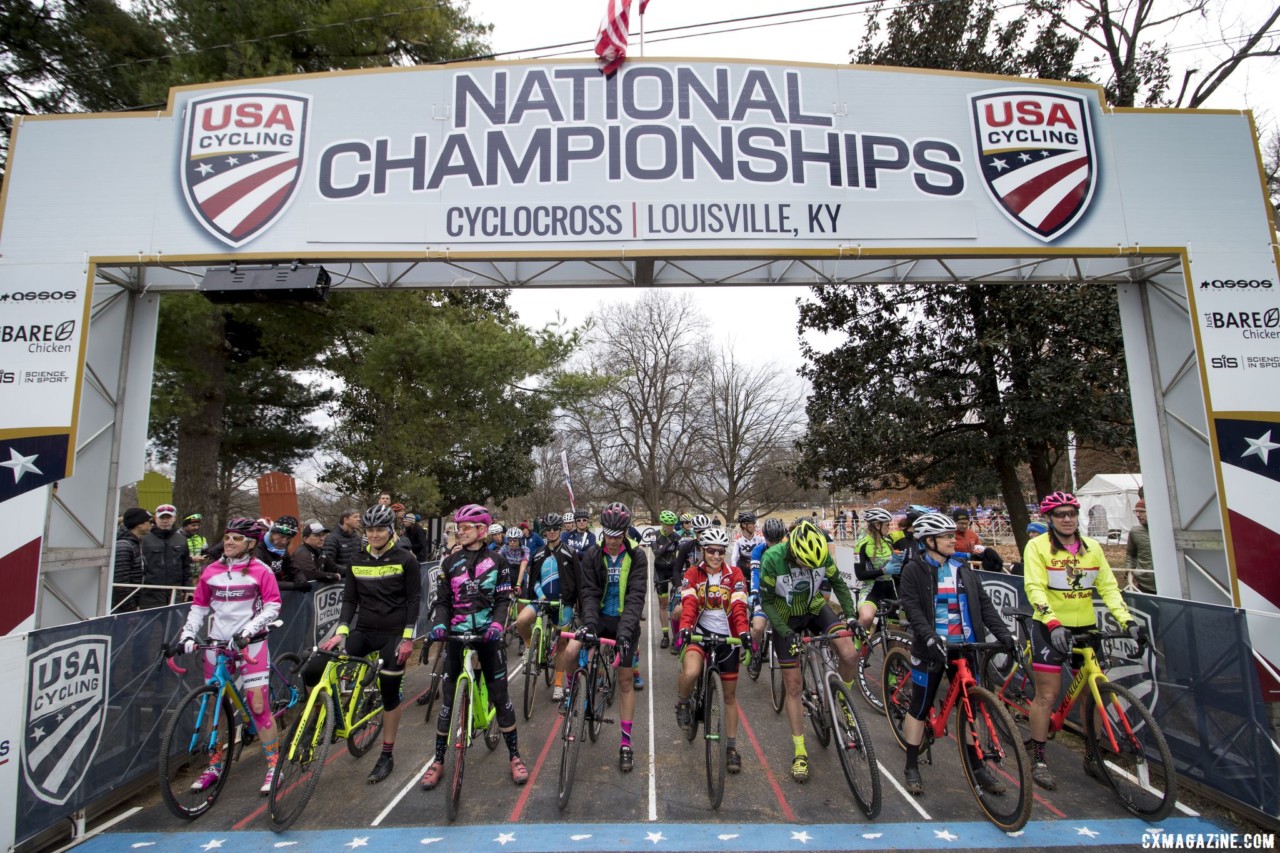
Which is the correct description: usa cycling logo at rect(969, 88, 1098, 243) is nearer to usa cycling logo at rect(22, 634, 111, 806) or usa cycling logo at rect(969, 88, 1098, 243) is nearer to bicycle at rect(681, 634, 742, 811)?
bicycle at rect(681, 634, 742, 811)

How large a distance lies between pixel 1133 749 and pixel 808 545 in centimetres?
244

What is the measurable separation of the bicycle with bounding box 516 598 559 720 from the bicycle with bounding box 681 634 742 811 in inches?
78.3

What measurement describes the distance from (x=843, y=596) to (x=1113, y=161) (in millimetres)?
5271

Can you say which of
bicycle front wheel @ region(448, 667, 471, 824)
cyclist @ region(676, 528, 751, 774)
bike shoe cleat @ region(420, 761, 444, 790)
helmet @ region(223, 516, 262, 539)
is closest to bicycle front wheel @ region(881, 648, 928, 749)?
cyclist @ region(676, 528, 751, 774)

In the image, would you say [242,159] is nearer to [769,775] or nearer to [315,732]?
[315,732]

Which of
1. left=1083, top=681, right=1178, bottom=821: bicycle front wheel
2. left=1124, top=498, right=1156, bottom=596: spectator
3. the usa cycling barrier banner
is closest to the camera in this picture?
left=1083, top=681, right=1178, bottom=821: bicycle front wheel

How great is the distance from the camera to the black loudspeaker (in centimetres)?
632

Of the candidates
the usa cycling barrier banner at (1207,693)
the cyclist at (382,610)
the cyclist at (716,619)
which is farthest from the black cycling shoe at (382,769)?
the usa cycling barrier banner at (1207,693)

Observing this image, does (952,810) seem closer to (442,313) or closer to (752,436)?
(442,313)

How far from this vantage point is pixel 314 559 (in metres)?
7.65

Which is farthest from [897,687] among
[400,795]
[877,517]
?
[400,795]

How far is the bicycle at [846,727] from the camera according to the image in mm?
4184

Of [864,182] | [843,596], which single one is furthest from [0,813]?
[864,182]

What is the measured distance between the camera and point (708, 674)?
484 cm
